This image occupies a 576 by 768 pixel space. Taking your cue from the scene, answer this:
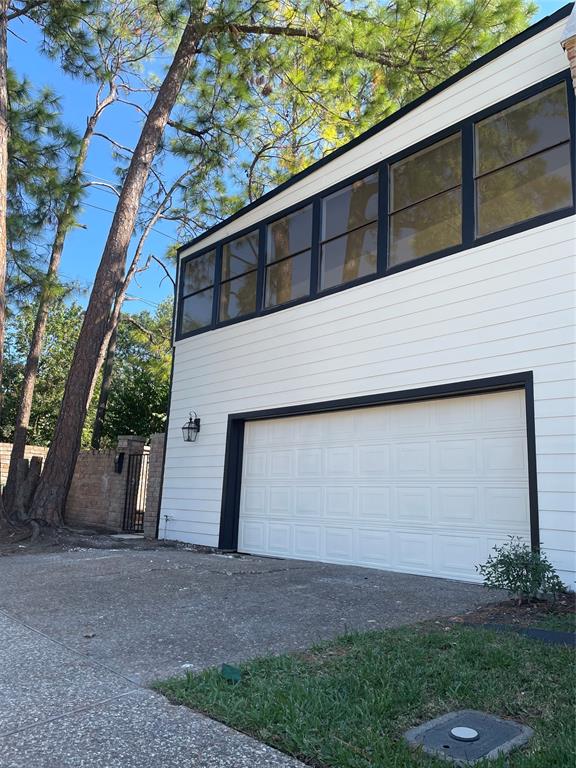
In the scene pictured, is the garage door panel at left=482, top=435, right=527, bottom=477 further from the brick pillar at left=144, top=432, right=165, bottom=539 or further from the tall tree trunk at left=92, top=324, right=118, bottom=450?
the tall tree trunk at left=92, top=324, right=118, bottom=450

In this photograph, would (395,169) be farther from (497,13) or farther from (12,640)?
(12,640)

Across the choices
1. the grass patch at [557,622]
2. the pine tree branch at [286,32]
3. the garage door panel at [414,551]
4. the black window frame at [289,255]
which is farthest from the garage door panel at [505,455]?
the pine tree branch at [286,32]

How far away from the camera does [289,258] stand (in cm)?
960

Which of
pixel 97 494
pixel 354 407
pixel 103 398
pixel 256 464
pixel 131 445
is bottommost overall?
pixel 97 494

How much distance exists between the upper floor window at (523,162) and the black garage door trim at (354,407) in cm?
172

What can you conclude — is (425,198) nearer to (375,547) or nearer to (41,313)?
(375,547)

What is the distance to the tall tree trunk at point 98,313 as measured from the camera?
10.6 metres

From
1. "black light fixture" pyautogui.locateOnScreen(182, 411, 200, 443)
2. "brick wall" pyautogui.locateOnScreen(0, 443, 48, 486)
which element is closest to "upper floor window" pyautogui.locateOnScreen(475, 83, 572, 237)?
"black light fixture" pyautogui.locateOnScreen(182, 411, 200, 443)

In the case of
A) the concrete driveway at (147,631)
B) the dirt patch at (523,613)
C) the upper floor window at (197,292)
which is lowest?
the concrete driveway at (147,631)

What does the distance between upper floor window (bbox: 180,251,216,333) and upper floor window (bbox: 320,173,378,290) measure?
9.42ft

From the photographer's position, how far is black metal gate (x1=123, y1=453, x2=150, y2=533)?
40.5 feet

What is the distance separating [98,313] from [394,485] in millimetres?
6371

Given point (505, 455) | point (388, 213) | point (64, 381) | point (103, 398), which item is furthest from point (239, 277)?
point (64, 381)

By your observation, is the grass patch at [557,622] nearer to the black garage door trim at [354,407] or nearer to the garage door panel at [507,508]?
the black garage door trim at [354,407]
